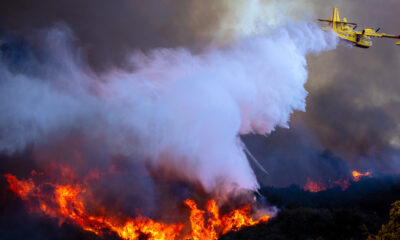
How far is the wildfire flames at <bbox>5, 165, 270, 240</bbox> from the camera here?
132ft

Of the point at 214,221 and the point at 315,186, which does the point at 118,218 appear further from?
the point at 315,186

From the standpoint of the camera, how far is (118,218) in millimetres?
40562

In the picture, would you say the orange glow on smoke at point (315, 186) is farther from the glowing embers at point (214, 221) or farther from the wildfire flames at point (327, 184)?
the glowing embers at point (214, 221)

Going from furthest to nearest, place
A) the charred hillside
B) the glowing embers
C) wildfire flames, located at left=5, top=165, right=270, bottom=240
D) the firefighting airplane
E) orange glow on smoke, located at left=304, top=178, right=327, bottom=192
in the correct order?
orange glow on smoke, located at left=304, top=178, right=327, bottom=192 → the firefighting airplane → the glowing embers → wildfire flames, located at left=5, top=165, right=270, bottom=240 → the charred hillside

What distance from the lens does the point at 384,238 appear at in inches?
845

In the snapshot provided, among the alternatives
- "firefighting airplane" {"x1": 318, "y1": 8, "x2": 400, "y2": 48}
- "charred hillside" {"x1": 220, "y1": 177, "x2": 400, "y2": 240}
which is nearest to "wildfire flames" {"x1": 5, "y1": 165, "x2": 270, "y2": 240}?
"charred hillside" {"x1": 220, "y1": 177, "x2": 400, "y2": 240}

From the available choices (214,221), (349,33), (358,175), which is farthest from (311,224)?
(358,175)

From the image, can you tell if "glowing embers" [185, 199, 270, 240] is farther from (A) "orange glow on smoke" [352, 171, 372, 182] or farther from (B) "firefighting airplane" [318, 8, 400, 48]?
(A) "orange glow on smoke" [352, 171, 372, 182]

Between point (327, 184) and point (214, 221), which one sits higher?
point (327, 184)

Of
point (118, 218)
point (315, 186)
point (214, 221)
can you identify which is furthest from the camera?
point (315, 186)

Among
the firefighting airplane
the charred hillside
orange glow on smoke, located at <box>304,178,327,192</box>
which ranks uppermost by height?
the firefighting airplane

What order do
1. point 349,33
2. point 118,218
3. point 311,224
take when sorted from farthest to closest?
point 349,33 → point 118,218 → point 311,224

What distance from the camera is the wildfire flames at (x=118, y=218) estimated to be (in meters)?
40.2

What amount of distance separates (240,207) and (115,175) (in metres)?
18.3
